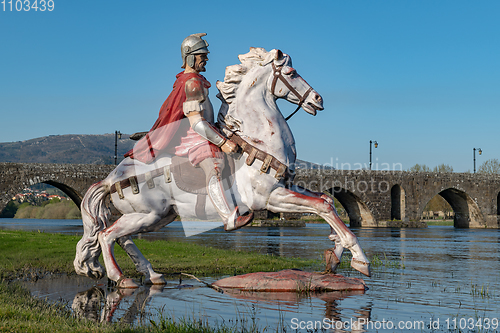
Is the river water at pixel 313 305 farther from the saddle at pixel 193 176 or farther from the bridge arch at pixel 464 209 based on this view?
the bridge arch at pixel 464 209

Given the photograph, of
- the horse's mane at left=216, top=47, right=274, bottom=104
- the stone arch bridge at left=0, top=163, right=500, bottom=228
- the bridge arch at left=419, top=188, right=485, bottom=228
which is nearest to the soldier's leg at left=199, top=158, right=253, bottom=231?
the horse's mane at left=216, top=47, right=274, bottom=104

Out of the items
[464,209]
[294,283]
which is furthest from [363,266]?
[464,209]

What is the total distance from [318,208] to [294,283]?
85 centimetres

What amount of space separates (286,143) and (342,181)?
37.1m

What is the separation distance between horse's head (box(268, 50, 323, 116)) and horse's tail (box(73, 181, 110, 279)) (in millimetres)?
2309

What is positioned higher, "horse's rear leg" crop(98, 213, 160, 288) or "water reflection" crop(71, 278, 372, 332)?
"horse's rear leg" crop(98, 213, 160, 288)

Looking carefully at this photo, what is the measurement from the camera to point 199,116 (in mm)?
5273

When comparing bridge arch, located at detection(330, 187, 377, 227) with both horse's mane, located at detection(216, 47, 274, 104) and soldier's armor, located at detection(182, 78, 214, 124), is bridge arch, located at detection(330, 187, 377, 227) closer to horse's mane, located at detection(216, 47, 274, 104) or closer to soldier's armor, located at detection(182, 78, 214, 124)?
horse's mane, located at detection(216, 47, 274, 104)

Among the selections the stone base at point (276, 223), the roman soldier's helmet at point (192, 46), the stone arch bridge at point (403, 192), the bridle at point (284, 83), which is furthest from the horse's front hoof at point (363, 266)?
the stone base at point (276, 223)

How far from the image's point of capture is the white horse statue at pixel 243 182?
5.25 meters

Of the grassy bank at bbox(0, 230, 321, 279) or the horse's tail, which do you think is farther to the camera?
the grassy bank at bbox(0, 230, 321, 279)

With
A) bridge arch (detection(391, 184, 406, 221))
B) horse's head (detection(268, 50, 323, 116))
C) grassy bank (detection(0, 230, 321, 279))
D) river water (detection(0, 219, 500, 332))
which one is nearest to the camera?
river water (detection(0, 219, 500, 332))

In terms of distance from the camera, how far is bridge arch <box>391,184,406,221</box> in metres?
45.1

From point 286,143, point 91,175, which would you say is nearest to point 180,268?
point 286,143
